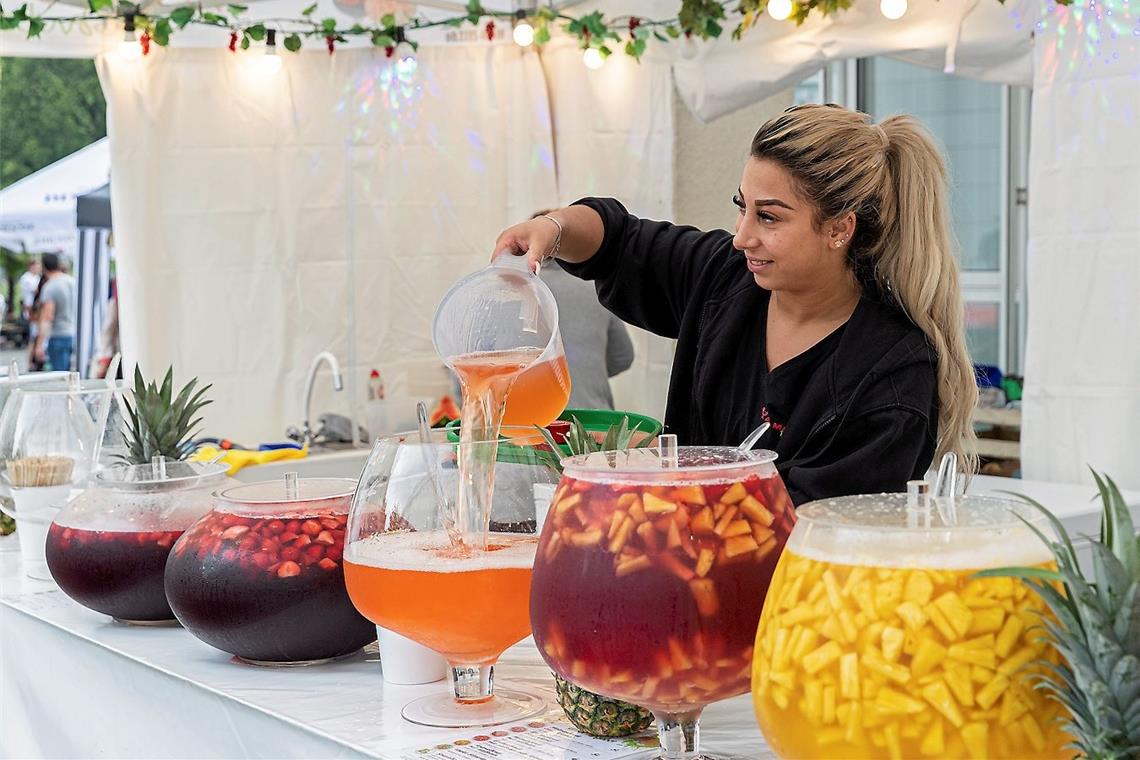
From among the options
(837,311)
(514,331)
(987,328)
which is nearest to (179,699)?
(514,331)

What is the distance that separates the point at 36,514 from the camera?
1861 millimetres

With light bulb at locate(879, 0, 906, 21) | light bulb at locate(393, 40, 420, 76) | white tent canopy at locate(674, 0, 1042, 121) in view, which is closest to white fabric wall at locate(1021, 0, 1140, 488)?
white tent canopy at locate(674, 0, 1042, 121)

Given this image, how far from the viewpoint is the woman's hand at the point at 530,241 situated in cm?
153

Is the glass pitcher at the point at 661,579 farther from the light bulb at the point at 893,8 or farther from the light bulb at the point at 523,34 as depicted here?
the light bulb at the point at 523,34

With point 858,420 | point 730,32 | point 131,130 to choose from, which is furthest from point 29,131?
point 858,420

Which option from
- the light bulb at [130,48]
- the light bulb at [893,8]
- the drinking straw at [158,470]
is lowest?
the drinking straw at [158,470]

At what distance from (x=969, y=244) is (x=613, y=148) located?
2.78 m

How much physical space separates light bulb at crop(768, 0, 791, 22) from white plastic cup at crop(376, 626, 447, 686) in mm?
2876

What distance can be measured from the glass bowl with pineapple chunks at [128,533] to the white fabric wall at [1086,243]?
6.81ft

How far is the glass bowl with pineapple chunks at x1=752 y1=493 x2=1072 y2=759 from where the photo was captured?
73 centimetres

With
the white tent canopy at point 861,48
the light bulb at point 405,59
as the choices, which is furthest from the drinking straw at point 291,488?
the light bulb at point 405,59

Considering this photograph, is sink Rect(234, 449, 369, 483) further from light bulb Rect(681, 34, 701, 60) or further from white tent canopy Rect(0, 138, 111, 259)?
white tent canopy Rect(0, 138, 111, 259)

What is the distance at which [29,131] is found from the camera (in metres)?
17.8

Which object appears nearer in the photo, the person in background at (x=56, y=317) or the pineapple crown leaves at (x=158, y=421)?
the pineapple crown leaves at (x=158, y=421)
